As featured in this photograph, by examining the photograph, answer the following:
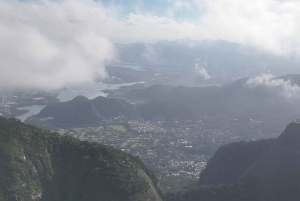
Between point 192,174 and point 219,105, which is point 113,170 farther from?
point 219,105

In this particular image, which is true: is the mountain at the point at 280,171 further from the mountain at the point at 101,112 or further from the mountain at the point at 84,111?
the mountain at the point at 84,111

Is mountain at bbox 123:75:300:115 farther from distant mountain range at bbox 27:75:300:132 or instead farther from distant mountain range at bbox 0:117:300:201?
distant mountain range at bbox 0:117:300:201

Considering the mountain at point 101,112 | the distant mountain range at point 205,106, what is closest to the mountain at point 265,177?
the distant mountain range at point 205,106

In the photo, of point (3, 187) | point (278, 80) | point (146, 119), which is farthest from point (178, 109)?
point (3, 187)

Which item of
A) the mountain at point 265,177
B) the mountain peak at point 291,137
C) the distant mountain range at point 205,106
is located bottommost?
the mountain at point 265,177

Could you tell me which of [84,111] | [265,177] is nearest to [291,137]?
[265,177]

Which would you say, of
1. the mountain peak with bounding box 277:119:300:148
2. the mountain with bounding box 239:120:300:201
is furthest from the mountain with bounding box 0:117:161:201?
the mountain peak with bounding box 277:119:300:148

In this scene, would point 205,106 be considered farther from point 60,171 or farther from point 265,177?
point 60,171
